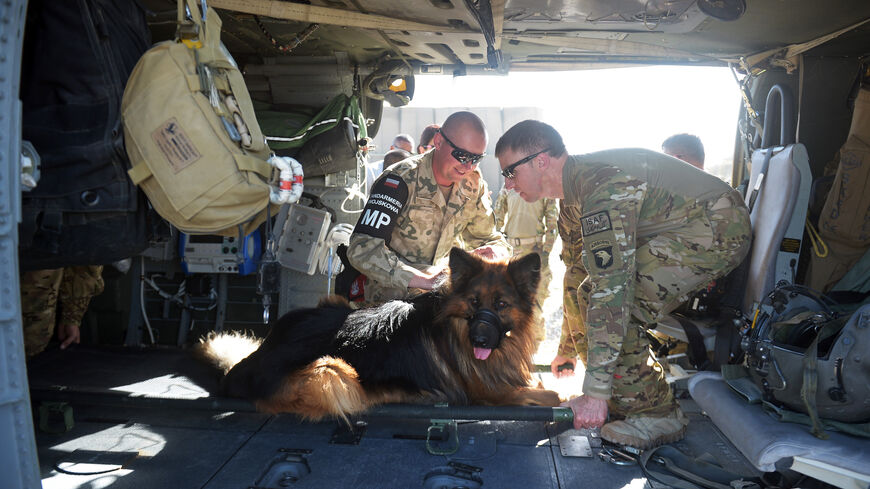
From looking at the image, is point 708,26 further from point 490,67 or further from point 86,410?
point 86,410

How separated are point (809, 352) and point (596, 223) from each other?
40.0 inches

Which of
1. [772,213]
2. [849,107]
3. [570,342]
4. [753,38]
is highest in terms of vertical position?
[753,38]

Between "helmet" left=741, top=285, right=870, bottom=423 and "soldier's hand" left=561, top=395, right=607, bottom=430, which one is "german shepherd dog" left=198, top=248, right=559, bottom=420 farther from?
"helmet" left=741, top=285, right=870, bottom=423

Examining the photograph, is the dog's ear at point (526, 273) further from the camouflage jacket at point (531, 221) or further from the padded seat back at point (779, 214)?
the camouflage jacket at point (531, 221)

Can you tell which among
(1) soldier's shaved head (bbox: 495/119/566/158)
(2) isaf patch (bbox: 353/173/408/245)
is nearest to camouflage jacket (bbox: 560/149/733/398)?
(1) soldier's shaved head (bbox: 495/119/566/158)

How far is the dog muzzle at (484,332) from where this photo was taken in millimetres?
2744

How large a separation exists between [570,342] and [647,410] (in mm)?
711

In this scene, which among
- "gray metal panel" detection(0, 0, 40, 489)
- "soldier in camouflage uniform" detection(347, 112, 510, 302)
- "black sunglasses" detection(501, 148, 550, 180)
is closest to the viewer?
"gray metal panel" detection(0, 0, 40, 489)

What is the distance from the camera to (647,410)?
2773mm

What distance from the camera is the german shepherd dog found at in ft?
9.11

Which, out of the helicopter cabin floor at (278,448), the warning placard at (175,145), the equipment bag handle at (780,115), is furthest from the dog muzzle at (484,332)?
the equipment bag handle at (780,115)

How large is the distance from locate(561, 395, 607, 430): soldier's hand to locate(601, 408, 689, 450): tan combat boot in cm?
22

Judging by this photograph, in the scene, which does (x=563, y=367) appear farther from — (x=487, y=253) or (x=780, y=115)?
(x=780, y=115)

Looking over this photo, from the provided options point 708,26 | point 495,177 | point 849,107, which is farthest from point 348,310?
point 495,177
